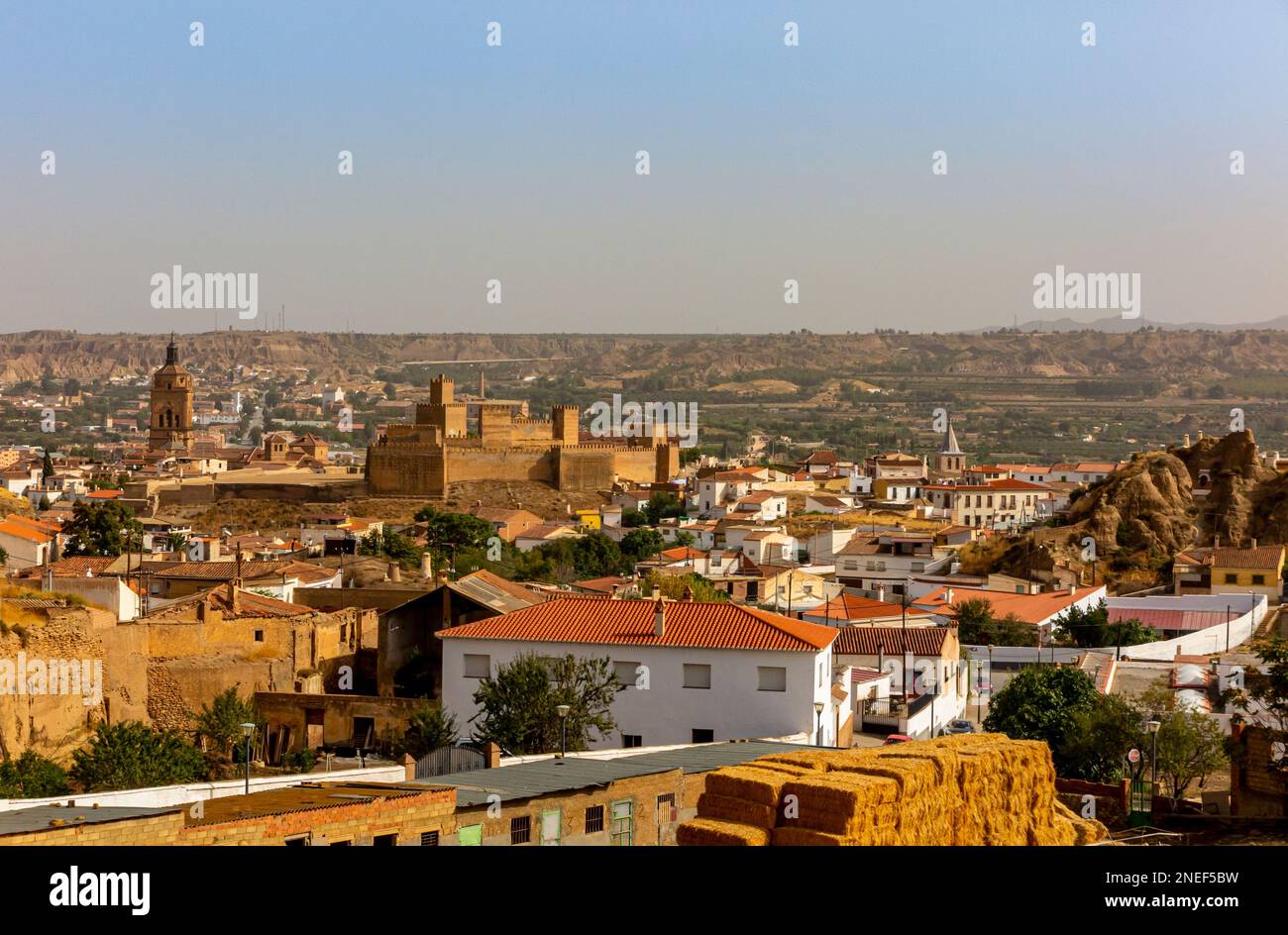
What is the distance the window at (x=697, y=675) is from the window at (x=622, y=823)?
5.79 meters

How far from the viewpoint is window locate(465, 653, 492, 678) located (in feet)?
54.4

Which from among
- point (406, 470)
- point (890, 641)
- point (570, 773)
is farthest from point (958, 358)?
point (570, 773)

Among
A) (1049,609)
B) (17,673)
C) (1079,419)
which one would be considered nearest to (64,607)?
(17,673)

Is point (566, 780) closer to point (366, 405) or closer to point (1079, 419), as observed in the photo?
point (1079, 419)

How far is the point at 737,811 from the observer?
7.84 metres

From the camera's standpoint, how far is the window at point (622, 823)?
9.98m

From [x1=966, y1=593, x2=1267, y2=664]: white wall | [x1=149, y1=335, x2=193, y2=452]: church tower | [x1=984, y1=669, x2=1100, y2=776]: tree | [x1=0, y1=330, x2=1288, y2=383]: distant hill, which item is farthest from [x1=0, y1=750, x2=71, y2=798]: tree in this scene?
[x1=0, y1=330, x2=1288, y2=383]: distant hill

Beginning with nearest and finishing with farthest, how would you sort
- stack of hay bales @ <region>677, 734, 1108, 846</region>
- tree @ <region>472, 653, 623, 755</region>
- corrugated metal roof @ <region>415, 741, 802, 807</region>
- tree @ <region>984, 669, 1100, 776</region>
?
stack of hay bales @ <region>677, 734, 1108, 846</region> < corrugated metal roof @ <region>415, 741, 802, 807</region> < tree @ <region>472, 653, 623, 755</region> < tree @ <region>984, 669, 1100, 776</region>

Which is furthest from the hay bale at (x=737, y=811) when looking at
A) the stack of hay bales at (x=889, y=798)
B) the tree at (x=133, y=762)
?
the tree at (x=133, y=762)

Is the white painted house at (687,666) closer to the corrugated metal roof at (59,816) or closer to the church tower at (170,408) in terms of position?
the corrugated metal roof at (59,816)

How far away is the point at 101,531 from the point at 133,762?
24669 mm

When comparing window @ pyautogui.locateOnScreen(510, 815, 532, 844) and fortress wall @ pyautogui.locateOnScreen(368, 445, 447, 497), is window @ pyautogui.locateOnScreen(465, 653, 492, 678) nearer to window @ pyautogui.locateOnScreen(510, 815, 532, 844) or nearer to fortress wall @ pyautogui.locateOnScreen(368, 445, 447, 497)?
window @ pyautogui.locateOnScreen(510, 815, 532, 844)

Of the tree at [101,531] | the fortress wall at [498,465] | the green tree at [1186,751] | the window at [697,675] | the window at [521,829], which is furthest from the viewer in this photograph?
the fortress wall at [498,465]
